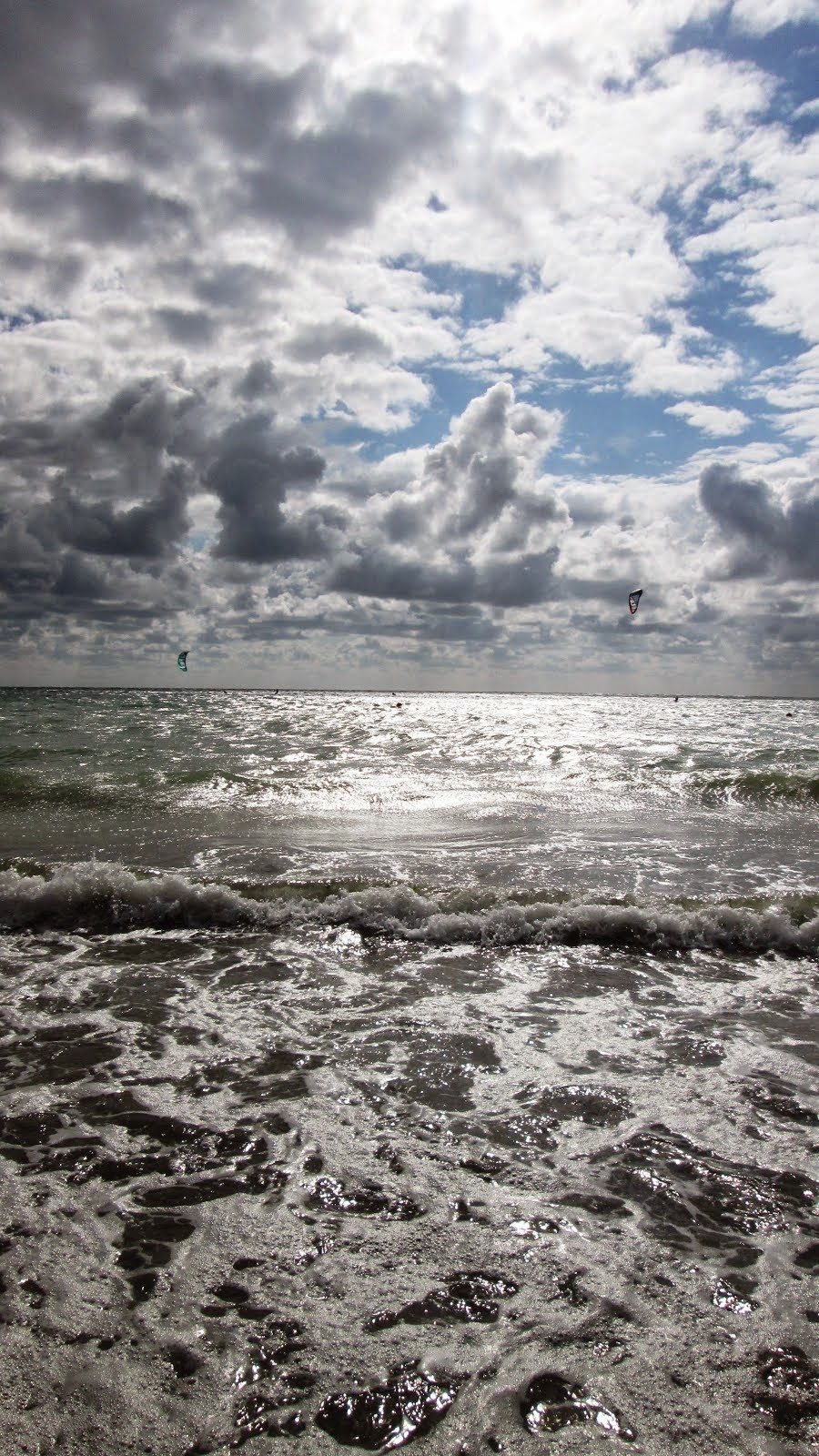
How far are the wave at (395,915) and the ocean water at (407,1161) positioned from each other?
0.04m

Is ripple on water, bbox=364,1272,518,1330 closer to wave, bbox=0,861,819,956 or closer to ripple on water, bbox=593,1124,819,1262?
ripple on water, bbox=593,1124,819,1262

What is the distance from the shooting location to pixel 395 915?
1003 centimetres

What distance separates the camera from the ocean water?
9.76ft

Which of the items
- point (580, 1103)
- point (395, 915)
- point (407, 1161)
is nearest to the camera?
point (407, 1161)

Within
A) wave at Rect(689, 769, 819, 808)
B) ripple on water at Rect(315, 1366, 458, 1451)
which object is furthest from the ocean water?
wave at Rect(689, 769, 819, 808)

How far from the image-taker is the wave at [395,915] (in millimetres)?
9414

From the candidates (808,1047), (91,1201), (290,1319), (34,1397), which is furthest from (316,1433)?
(808,1047)

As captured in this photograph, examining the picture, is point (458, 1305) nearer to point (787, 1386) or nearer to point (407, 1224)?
point (407, 1224)

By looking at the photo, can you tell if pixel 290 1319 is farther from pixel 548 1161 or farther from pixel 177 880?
pixel 177 880

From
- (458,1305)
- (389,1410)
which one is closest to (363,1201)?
(458,1305)

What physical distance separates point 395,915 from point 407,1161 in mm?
5419

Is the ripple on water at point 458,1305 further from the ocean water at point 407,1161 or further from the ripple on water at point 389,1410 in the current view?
the ripple on water at point 389,1410

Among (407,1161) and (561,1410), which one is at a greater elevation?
(561,1410)

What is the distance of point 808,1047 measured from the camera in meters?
6.30
